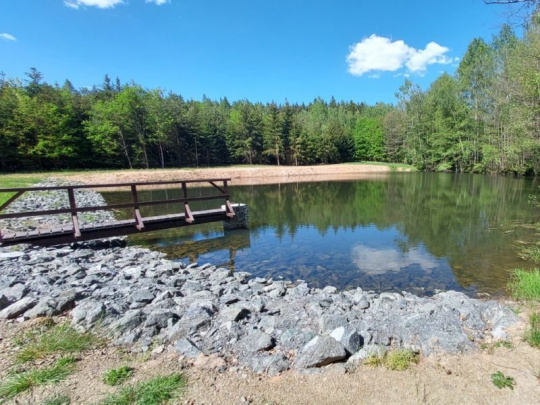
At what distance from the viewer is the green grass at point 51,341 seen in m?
3.38

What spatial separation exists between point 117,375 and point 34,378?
2.61ft

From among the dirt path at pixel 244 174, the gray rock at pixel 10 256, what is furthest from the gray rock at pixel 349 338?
the dirt path at pixel 244 174

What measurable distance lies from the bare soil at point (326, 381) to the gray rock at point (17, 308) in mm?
604

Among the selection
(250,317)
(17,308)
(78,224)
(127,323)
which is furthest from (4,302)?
(78,224)

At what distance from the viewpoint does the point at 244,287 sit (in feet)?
22.5

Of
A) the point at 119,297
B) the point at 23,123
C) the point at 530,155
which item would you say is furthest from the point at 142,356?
the point at 23,123

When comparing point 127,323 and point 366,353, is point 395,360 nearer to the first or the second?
point 366,353

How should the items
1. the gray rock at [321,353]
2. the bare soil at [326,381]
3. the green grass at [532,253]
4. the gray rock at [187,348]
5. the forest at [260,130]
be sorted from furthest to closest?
the forest at [260,130], the green grass at [532,253], the gray rock at [187,348], the gray rock at [321,353], the bare soil at [326,381]

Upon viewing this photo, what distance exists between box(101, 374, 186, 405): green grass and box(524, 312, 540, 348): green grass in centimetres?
447

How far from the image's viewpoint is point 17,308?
433 cm

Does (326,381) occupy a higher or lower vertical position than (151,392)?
lower

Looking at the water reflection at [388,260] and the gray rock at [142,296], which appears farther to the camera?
the water reflection at [388,260]

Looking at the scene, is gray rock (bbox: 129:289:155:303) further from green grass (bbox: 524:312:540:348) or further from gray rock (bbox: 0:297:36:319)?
green grass (bbox: 524:312:540:348)

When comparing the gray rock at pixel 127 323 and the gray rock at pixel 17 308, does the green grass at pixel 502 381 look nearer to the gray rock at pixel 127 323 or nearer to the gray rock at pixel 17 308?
the gray rock at pixel 127 323
